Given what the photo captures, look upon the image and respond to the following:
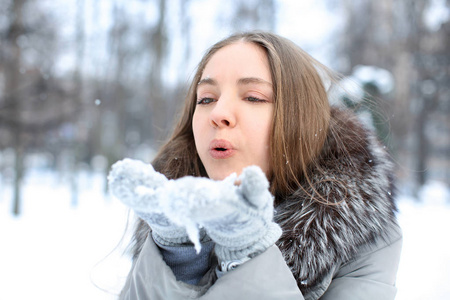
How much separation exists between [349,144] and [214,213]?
878 millimetres

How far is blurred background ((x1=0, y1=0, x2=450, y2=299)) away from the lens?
13.6 feet

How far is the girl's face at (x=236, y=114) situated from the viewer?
1203 mm

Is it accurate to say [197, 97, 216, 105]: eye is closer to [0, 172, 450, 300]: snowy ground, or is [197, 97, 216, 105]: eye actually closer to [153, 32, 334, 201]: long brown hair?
[153, 32, 334, 201]: long brown hair

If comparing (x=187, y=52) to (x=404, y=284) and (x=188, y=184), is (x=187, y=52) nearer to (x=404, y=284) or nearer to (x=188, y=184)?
(x=404, y=284)

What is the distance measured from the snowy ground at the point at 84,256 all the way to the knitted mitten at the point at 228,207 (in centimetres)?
88

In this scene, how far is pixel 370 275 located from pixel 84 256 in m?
4.72

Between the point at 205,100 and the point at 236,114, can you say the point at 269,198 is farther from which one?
the point at 205,100

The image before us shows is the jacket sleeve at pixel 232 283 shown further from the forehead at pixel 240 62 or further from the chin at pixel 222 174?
the forehead at pixel 240 62

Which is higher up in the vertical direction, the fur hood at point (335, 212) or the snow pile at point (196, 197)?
the snow pile at point (196, 197)

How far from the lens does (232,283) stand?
92cm

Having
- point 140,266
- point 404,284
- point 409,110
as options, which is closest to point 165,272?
point 140,266

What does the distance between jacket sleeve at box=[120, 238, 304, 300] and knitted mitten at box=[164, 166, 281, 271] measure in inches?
2.0

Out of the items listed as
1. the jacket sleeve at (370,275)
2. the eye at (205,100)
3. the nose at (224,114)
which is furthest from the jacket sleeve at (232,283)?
the eye at (205,100)

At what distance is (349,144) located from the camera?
1386mm
